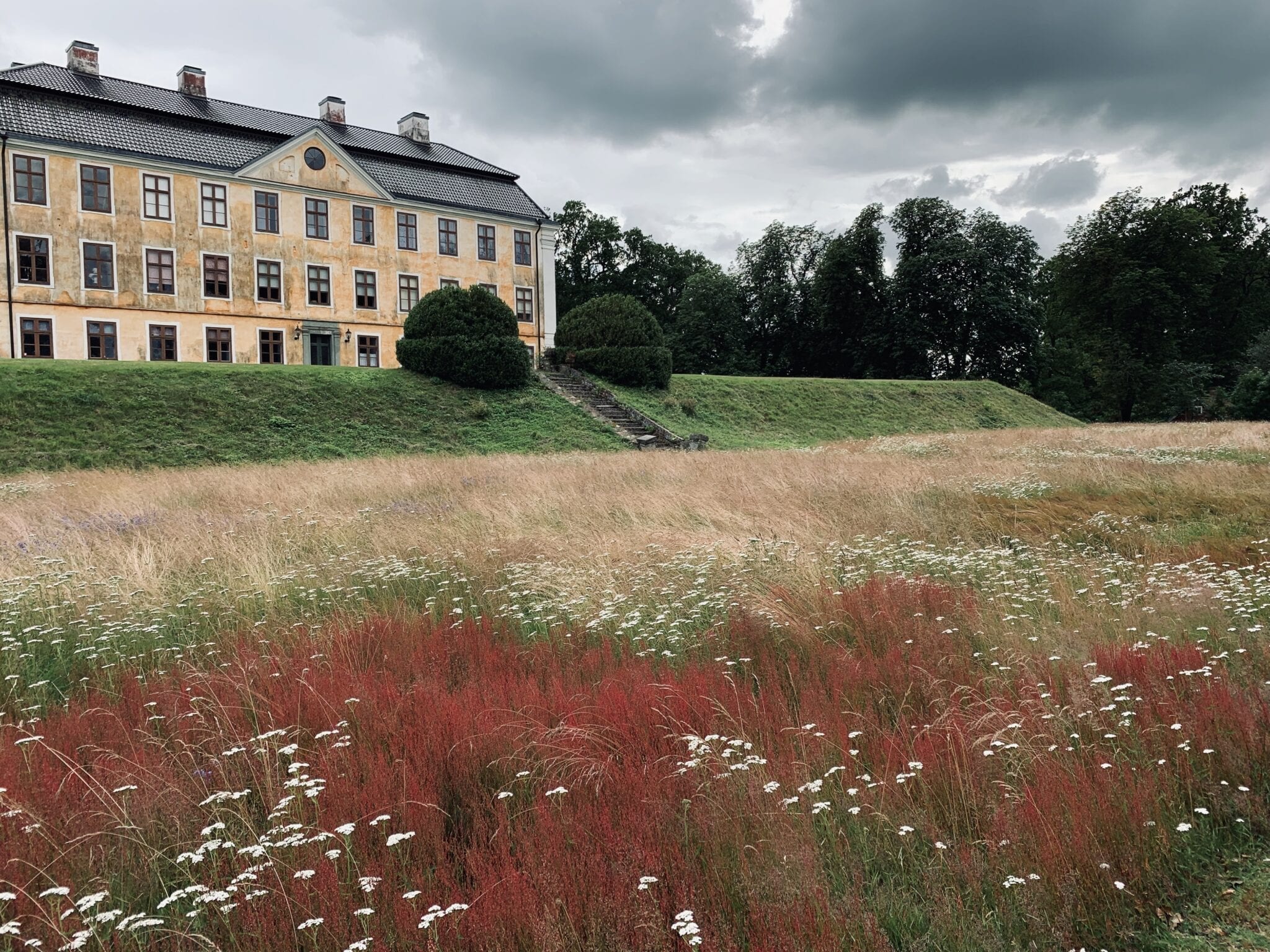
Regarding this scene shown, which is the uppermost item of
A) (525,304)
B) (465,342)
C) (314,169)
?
(314,169)

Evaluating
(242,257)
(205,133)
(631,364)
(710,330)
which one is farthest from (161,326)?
(710,330)

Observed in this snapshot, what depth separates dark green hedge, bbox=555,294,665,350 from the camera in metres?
36.7

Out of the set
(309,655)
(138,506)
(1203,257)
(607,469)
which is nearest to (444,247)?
(607,469)

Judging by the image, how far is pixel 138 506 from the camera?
37.0ft

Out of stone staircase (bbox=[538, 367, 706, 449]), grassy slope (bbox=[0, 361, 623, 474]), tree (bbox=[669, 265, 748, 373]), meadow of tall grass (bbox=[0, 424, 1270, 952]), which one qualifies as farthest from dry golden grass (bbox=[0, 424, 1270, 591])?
tree (bbox=[669, 265, 748, 373])

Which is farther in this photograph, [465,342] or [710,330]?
[710,330]

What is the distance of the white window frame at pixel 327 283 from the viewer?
1507 inches

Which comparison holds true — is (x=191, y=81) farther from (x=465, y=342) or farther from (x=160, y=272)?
(x=465, y=342)

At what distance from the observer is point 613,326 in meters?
36.8

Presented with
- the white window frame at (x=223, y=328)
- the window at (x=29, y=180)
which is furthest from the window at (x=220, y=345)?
the window at (x=29, y=180)

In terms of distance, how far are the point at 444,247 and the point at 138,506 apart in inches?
1321

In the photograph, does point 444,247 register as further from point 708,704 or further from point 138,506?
point 708,704

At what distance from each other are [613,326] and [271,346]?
15.5m

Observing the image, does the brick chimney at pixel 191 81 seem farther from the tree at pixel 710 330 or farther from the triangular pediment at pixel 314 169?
the tree at pixel 710 330
